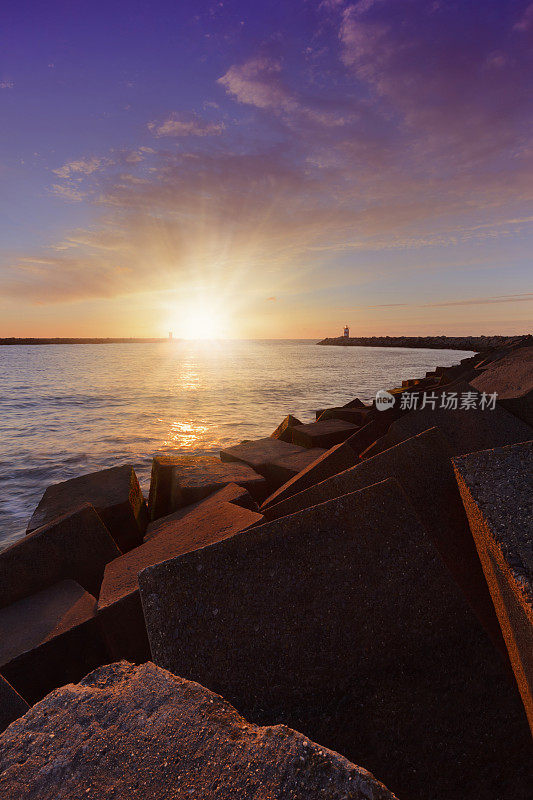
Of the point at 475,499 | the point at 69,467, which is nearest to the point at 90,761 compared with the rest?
the point at 475,499

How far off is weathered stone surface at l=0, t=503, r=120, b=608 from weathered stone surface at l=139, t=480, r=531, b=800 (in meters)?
2.18

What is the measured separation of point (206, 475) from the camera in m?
4.55

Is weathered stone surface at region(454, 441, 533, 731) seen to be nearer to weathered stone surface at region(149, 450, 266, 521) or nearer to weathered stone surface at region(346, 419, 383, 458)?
weathered stone surface at region(149, 450, 266, 521)

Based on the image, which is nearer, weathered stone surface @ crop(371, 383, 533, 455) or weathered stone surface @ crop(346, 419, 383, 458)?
weathered stone surface @ crop(371, 383, 533, 455)

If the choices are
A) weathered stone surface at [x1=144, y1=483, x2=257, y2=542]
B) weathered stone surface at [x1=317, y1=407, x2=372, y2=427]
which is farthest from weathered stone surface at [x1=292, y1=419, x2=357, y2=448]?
weathered stone surface at [x1=144, y1=483, x2=257, y2=542]

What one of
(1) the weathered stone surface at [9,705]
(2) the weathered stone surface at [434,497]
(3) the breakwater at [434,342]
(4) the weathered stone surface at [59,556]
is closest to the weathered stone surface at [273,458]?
(4) the weathered stone surface at [59,556]

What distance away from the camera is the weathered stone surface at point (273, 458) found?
488 centimetres

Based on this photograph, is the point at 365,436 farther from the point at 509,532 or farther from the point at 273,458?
the point at 509,532

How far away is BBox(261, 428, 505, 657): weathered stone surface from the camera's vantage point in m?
1.75

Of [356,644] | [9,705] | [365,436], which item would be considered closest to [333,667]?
[356,644]

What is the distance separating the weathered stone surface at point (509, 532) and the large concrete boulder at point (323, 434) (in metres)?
4.35

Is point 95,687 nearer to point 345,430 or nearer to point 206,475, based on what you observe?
point 206,475

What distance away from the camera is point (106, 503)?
4.14 meters

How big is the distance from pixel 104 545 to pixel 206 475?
1.40 m
